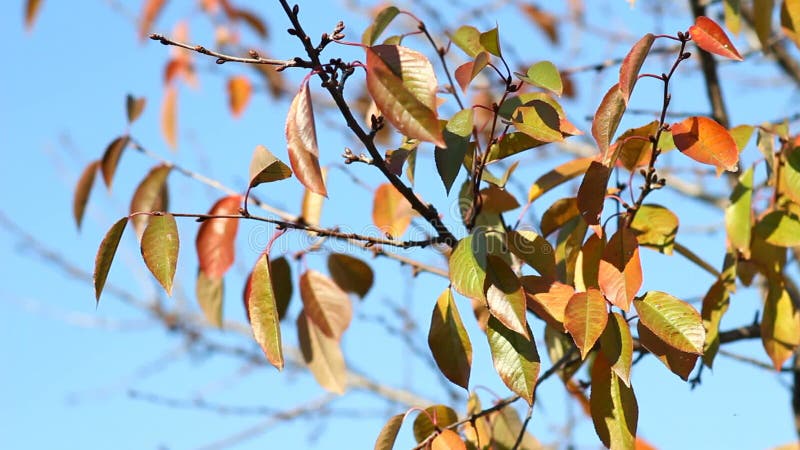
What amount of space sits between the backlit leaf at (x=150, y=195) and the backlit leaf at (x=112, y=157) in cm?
8

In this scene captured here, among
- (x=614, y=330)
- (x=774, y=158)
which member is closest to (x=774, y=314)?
(x=774, y=158)

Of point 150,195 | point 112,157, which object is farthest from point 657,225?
point 112,157

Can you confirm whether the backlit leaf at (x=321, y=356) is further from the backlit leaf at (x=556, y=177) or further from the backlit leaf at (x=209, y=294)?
the backlit leaf at (x=556, y=177)

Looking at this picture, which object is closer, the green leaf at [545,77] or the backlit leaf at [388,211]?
the green leaf at [545,77]

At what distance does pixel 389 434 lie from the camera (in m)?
1.01

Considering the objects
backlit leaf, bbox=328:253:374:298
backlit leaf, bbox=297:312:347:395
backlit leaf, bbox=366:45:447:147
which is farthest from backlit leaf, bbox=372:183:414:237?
backlit leaf, bbox=366:45:447:147

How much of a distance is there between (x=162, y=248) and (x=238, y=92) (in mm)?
1939

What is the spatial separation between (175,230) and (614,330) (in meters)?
0.49

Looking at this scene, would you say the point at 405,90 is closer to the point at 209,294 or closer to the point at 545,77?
the point at 545,77

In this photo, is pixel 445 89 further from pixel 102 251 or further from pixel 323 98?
pixel 323 98

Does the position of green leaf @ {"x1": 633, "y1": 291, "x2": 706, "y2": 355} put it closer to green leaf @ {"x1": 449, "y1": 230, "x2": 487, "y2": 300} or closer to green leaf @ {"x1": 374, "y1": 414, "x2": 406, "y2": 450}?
green leaf @ {"x1": 449, "y1": 230, "x2": 487, "y2": 300}

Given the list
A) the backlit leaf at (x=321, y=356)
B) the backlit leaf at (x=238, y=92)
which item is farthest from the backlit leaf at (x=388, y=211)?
the backlit leaf at (x=238, y=92)

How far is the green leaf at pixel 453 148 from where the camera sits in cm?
90

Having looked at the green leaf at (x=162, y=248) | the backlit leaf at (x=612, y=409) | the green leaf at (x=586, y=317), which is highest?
the green leaf at (x=162, y=248)
